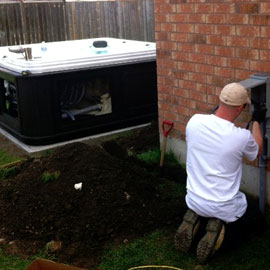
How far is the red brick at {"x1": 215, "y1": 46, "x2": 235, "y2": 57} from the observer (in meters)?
4.48

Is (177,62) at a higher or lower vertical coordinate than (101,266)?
higher

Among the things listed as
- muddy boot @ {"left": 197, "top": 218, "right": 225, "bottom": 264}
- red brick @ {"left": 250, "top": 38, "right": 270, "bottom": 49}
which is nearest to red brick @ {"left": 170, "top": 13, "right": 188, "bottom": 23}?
red brick @ {"left": 250, "top": 38, "right": 270, "bottom": 49}

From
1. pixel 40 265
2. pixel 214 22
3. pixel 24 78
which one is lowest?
pixel 40 265

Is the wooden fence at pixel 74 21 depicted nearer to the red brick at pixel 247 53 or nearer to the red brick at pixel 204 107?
the red brick at pixel 204 107

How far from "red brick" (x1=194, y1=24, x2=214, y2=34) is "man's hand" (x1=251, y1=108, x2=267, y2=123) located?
1149 mm

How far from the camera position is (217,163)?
351cm

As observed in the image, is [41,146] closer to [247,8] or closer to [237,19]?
[237,19]

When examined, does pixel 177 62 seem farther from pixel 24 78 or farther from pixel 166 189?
pixel 24 78

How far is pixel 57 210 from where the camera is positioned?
4.36 metres

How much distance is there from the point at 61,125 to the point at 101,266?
3.27 metres

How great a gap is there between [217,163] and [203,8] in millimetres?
1843

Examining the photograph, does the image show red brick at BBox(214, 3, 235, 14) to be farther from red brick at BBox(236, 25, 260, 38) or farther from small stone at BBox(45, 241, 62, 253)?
small stone at BBox(45, 241, 62, 253)

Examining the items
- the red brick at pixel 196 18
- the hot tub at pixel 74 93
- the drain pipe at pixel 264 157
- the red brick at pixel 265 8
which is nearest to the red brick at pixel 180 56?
the red brick at pixel 196 18

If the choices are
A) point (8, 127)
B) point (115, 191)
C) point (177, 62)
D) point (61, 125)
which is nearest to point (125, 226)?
point (115, 191)
